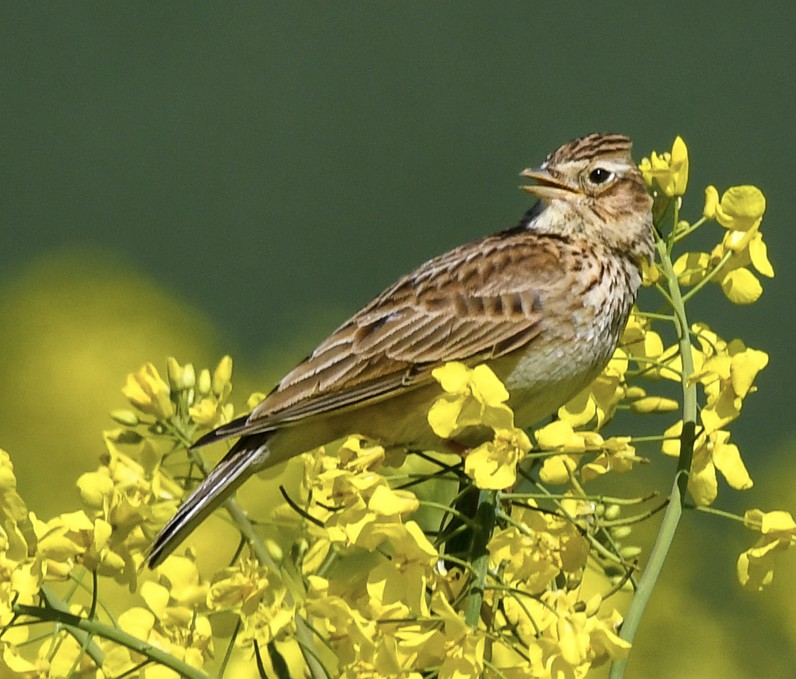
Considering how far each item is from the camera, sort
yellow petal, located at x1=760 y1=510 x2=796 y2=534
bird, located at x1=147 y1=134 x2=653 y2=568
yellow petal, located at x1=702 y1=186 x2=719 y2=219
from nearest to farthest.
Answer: yellow petal, located at x1=760 y1=510 x2=796 y2=534 → yellow petal, located at x1=702 y1=186 x2=719 y2=219 → bird, located at x1=147 y1=134 x2=653 y2=568

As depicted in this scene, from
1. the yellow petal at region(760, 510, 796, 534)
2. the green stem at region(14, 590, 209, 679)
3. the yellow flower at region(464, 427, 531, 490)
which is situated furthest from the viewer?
the yellow petal at region(760, 510, 796, 534)

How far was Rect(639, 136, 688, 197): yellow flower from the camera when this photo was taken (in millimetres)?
2902

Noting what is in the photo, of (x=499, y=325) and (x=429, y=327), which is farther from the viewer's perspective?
(x=429, y=327)

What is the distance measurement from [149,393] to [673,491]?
95cm

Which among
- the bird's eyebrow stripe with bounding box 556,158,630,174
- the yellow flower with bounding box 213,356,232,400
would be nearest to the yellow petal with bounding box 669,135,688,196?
the yellow flower with bounding box 213,356,232,400

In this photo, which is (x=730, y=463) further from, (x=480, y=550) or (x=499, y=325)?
(x=499, y=325)

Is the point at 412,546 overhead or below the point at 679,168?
below

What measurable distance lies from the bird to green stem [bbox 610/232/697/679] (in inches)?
25.5

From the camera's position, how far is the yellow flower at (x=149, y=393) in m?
2.71

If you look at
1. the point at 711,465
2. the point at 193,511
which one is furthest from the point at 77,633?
the point at 711,465

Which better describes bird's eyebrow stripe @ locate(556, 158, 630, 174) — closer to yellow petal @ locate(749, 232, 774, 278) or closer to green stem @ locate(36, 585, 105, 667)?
yellow petal @ locate(749, 232, 774, 278)

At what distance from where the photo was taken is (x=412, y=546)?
2301 millimetres

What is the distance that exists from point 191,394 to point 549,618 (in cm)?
87

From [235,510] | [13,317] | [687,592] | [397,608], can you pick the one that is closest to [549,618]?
[397,608]
